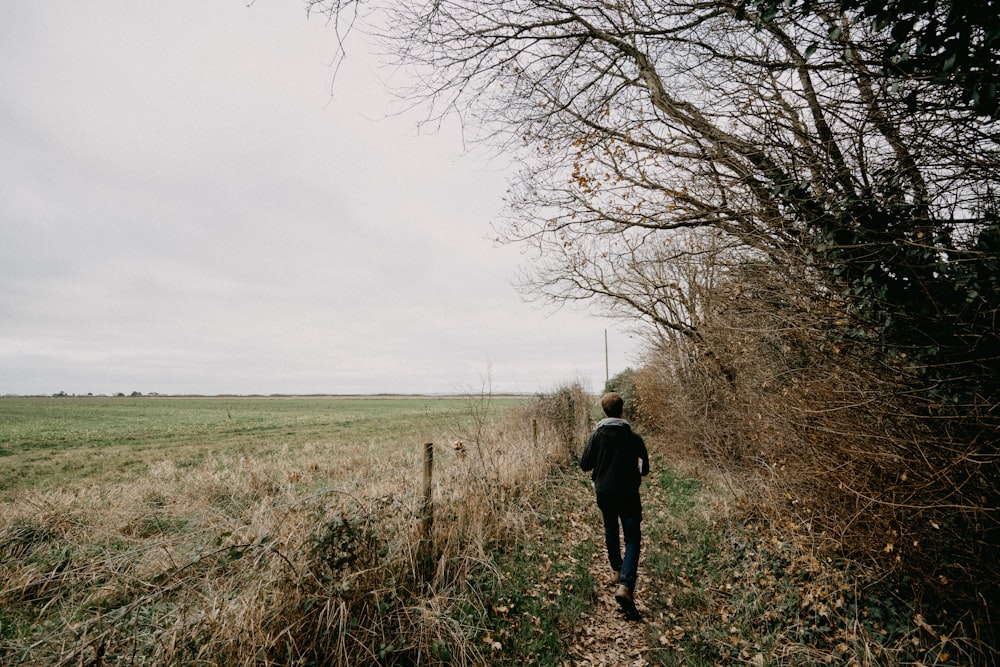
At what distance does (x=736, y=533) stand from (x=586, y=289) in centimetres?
901

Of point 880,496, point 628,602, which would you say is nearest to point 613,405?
point 628,602

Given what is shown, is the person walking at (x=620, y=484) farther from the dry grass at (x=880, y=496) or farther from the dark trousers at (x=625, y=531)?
the dry grass at (x=880, y=496)

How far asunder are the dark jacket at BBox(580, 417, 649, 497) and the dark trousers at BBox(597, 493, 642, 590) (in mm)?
112

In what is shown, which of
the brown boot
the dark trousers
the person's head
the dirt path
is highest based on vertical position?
the person's head

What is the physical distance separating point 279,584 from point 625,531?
3425 millimetres

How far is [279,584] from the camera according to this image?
3.10 m

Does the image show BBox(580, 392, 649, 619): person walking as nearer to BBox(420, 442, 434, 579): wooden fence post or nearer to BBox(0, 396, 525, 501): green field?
BBox(420, 442, 434, 579): wooden fence post

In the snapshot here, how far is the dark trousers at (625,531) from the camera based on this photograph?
4.25 m

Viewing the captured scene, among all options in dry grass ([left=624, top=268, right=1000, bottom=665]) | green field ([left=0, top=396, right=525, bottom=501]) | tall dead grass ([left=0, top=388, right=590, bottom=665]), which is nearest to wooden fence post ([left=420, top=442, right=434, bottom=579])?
tall dead grass ([left=0, top=388, right=590, bottom=665])

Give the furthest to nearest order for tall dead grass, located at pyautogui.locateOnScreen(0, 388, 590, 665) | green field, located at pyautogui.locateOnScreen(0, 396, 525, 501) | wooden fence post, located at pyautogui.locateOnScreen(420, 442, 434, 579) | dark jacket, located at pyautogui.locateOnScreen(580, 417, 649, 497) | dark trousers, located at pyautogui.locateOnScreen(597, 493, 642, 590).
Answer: green field, located at pyautogui.locateOnScreen(0, 396, 525, 501)
dark jacket, located at pyautogui.locateOnScreen(580, 417, 649, 497)
dark trousers, located at pyautogui.locateOnScreen(597, 493, 642, 590)
wooden fence post, located at pyautogui.locateOnScreen(420, 442, 434, 579)
tall dead grass, located at pyautogui.locateOnScreen(0, 388, 590, 665)

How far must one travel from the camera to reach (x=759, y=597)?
390 centimetres

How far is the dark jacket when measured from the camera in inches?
175

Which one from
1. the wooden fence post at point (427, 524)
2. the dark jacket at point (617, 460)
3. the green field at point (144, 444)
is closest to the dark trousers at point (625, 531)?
the dark jacket at point (617, 460)

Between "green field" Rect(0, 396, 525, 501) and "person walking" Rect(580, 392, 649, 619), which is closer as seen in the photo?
"person walking" Rect(580, 392, 649, 619)
